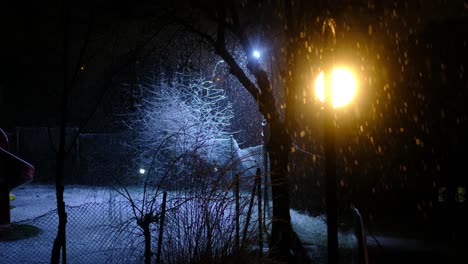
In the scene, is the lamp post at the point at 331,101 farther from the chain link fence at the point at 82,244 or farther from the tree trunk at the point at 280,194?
the chain link fence at the point at 82,244

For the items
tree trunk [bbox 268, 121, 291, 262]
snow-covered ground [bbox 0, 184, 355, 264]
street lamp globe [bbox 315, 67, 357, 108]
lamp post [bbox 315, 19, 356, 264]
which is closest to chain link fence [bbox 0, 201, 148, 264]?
snow-covered ground [bbox 0, 184, 355, 264]

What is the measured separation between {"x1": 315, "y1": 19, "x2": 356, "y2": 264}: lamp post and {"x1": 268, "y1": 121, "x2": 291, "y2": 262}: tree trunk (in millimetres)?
2787

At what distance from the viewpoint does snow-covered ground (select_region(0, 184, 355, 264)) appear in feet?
25.8

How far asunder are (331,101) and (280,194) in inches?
151

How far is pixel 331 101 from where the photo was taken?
18.2 ft

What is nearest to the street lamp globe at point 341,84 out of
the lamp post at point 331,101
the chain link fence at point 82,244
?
the lamp post at point 331,101

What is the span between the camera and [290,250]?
8.44 metres

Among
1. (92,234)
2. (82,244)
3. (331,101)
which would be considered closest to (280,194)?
(331,101)

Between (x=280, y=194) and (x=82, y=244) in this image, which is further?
(x=82, y=244)

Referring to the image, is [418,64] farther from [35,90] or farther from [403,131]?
[35,90]

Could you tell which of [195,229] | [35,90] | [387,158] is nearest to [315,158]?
[387,158]

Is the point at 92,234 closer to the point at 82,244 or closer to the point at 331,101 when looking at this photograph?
the point at 82,244

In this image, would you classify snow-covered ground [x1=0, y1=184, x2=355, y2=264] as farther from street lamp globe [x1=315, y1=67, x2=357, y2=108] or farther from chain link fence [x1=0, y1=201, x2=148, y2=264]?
street lamp globe [x1=315, y1=67, x2=357, y2=108]

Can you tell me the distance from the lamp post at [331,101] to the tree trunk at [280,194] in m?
2.79
